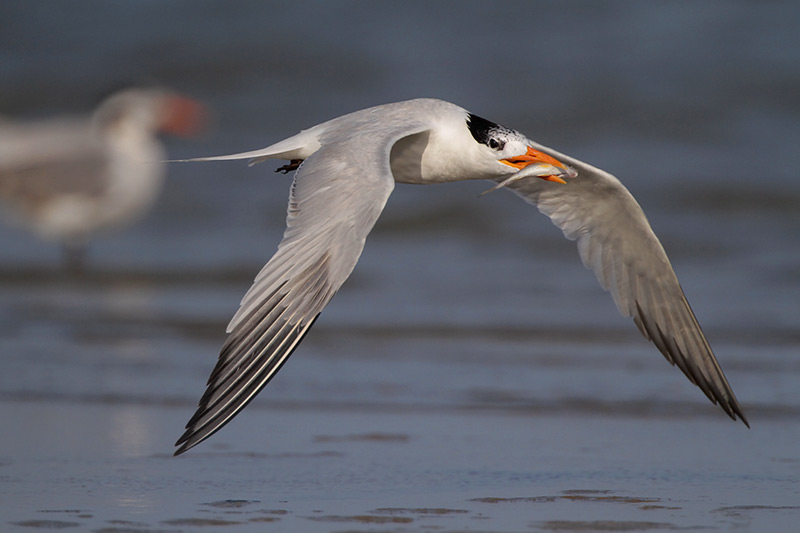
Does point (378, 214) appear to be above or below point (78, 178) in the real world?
below

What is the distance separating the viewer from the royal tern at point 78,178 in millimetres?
8906

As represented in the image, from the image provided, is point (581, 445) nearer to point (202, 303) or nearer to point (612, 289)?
point (612, 289)

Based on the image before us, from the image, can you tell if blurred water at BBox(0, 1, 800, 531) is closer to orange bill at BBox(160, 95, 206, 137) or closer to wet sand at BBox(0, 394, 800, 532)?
wet sand at BBox(0, 394, 800, 532)

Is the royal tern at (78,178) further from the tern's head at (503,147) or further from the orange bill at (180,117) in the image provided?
the tern's head at (503,147)

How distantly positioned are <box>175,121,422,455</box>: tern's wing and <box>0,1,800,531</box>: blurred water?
0.40 m

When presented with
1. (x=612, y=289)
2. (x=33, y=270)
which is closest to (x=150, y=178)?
(x=33, y=270)

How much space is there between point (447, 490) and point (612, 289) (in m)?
1.48

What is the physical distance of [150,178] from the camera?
31.1ft

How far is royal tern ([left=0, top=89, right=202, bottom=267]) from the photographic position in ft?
29.2

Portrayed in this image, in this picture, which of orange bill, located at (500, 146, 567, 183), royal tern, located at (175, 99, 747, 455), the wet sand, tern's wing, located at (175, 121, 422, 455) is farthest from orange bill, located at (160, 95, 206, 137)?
tern's wing, located at (175, 121, 422, 455)

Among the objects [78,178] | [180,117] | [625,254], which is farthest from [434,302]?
[180,117]

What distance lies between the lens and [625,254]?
5066 millimetres

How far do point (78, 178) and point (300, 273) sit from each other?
5.75m

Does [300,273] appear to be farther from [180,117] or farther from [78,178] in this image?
[180,117]
